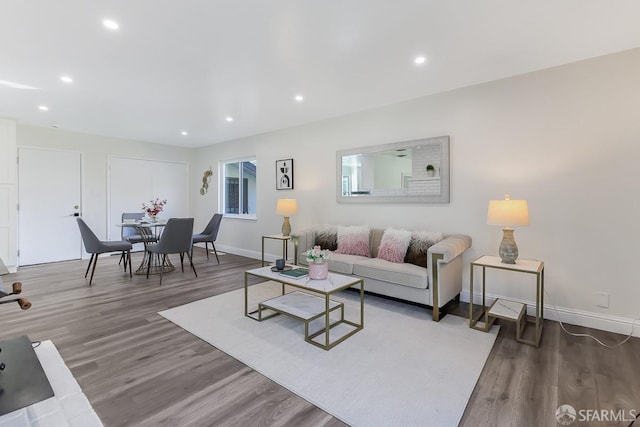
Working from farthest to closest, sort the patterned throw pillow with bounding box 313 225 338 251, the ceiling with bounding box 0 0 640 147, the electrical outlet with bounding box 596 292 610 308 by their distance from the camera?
the patterned throw pillow with bounding box 313 225 338 251 < the electrical outlet with bounding box 596 292 610 308 < the ceiling with bounding box 0 0 640 147

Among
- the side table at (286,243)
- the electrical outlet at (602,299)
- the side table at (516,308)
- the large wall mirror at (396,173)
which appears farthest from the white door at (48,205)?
the electrical outlet at (602,299)

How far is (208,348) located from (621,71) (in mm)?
4183

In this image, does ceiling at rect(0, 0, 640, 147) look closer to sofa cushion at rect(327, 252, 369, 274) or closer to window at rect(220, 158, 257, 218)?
sofa cushion at rect(327, 252, 369, 274)

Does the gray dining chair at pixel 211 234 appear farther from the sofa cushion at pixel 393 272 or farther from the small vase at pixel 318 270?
the small vase at pixel 318 270

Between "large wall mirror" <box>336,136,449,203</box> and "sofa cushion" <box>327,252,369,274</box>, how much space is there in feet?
3.14

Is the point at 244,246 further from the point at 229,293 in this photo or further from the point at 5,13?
the point at 5,13

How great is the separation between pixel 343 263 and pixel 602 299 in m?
2.43

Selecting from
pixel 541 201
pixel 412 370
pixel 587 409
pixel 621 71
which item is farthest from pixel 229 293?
pixel 621 71

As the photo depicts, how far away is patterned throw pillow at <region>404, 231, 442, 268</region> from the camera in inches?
132

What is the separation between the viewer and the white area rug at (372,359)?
1.71 meters

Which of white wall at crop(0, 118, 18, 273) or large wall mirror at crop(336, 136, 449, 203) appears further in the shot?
white wall at crop(0, 118, 18, 273)

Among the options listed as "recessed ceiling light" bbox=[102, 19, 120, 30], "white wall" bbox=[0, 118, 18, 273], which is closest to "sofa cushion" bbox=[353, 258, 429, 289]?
"recessed ceiling light" bbox=[102, 19, 120, 30]

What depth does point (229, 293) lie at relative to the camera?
3758 millimetres

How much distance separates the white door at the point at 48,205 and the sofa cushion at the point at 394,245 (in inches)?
229
